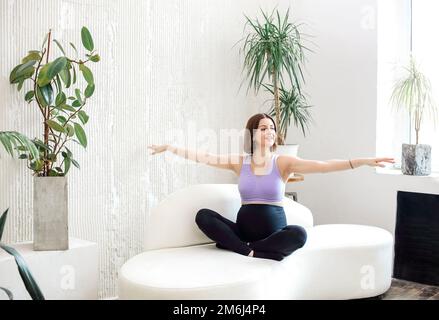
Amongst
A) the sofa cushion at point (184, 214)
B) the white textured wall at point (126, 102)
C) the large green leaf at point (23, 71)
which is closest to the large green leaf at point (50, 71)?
the large green leaf at point (23, 71)

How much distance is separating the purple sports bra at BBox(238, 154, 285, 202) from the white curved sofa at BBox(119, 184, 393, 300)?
0.20 meters

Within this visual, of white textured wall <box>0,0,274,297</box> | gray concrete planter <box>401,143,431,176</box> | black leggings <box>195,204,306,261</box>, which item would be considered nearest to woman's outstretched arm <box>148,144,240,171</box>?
black leggings <box>195,204,306,261</box>

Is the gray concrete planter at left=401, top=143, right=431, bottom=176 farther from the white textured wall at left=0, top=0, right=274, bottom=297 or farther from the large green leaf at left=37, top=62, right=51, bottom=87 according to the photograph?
the large green leaf at left=37, top=62, right=51, bottom=87

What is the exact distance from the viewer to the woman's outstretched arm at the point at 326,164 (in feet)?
9.33

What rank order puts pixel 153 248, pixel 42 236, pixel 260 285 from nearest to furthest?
pixel 260 285, pixel 42 236, pixel 153 248

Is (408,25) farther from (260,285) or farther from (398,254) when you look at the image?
(260,285)

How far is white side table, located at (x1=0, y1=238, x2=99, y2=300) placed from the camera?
2600 mm

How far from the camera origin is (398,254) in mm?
3865

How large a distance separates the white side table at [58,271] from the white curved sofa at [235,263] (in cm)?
23

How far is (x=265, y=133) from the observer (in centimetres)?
318

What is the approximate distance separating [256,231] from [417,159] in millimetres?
1453

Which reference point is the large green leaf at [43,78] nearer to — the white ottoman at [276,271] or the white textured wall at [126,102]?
the white textured wall at [126,102]
